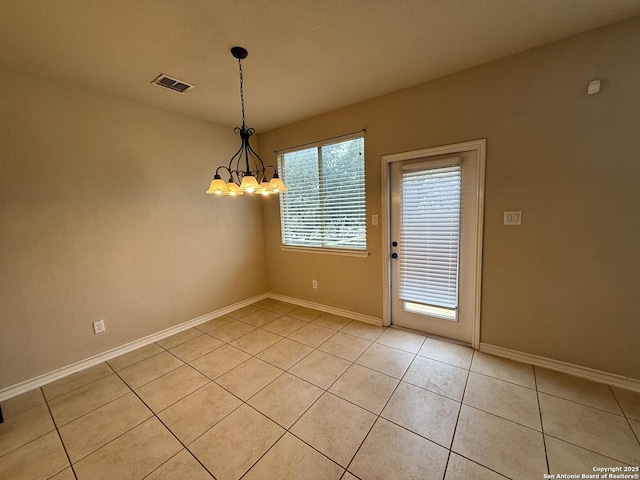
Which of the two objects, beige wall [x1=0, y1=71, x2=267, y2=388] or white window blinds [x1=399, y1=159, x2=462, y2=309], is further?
white window blinds [x1=399, y1=159, x2=462, y2=309]

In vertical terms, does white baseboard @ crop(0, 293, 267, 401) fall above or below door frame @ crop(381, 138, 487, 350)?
below

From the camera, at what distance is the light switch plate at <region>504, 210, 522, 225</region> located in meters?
→ 2.15

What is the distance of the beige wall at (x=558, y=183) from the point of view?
1784 mm

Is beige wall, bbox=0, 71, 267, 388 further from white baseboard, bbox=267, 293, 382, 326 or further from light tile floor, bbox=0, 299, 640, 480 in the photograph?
white baseboard, bbox=267, 293, 382, 326

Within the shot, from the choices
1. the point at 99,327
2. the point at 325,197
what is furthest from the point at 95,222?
the point at 325,197

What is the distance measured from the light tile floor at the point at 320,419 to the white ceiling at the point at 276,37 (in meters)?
2.65

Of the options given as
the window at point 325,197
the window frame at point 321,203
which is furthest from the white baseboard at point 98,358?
the window at point 325,197

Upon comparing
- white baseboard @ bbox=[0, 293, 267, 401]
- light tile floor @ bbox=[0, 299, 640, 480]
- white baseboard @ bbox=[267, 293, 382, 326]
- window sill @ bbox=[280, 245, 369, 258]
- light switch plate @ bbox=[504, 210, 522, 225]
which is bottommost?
light tile floor @ bbox=[0, 299, 640, 480]

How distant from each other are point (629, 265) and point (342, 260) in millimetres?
2453

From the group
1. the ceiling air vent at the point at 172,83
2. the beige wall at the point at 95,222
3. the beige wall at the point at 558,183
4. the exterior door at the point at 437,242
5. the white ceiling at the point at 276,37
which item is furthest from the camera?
the exterior door at the point at 437,242

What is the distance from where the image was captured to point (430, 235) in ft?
8.59

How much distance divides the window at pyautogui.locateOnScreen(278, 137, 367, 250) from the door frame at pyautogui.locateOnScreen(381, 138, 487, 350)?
0.30 m

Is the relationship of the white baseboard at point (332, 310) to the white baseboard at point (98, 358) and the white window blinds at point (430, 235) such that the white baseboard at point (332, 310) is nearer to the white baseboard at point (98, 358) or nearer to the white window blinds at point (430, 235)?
the white window blinds at point (430, 235)

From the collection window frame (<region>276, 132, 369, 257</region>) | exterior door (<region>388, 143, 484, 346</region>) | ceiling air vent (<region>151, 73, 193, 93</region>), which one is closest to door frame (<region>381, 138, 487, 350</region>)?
exterior door (<region>388, 143, 484, 346</region>)
